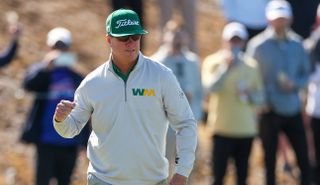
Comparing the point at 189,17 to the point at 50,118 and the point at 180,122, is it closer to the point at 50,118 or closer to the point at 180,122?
the point at 50,118

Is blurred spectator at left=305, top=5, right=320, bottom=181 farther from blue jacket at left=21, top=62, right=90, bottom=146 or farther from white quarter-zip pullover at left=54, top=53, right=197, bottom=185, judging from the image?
white quarter-zip pullover at left=54, top=53, right=197, bottom=185

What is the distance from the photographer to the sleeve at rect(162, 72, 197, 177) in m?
7.55

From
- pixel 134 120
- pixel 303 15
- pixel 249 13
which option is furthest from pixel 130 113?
pixel 303 15

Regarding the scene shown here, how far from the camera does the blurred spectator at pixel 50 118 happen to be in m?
11.4

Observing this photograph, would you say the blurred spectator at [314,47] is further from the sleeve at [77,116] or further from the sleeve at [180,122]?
the sleeve at [77,116]

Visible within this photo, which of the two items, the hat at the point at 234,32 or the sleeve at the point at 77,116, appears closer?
the sleeve at the point at 77,116

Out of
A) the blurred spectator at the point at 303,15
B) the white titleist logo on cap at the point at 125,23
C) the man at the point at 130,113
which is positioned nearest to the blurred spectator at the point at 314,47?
the blurred spectator at the point at 303,15

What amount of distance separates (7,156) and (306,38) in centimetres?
415

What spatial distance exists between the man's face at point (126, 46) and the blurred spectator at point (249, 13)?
575cm

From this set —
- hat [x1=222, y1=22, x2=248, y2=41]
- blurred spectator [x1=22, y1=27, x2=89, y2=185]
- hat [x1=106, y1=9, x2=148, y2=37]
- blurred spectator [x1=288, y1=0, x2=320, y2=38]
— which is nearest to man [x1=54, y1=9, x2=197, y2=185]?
hat [x1=106, y1=9, x2=148, y2=37]

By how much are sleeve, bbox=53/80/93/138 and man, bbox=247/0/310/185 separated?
4.65 meters

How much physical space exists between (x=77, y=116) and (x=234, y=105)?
4368mm

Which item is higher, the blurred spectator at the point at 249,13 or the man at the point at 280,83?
the blurred spectator at the point at 249,13

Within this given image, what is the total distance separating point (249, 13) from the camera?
1324cm
